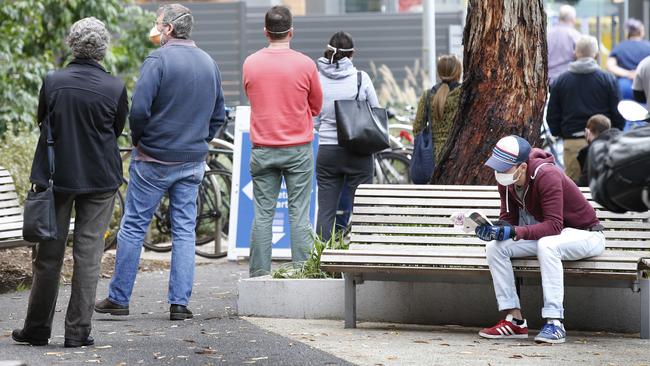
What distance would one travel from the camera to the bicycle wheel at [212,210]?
12.5 meters

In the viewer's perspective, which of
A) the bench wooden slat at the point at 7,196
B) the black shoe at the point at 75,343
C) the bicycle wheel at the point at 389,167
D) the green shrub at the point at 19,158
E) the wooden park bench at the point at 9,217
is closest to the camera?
the black shoe at the point at 75,343

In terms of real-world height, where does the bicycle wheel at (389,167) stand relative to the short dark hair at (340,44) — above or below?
below

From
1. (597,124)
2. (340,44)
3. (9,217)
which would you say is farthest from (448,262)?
(597,124)

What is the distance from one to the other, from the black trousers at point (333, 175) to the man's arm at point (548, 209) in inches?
121

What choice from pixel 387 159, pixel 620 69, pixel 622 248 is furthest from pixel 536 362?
pixel 620 69

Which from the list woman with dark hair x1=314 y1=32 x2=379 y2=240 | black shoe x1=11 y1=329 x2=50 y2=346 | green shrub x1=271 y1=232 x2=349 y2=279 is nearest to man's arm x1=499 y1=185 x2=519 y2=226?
green shrub x1=271 y1=232 x2=349 y2=279

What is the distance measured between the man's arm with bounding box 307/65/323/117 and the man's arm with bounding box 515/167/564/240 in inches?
85.6

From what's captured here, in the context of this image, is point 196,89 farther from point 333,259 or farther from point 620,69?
point 620,69

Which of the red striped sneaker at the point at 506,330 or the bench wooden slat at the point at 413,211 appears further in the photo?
the bench wooden slat at the point at 413,211

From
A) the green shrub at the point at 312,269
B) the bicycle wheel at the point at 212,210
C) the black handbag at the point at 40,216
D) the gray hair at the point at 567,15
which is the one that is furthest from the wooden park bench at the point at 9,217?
the gray hair at the point at 567,15

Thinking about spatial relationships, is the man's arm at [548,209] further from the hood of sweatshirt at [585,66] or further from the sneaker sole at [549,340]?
the hood of sweatshirt at [585,66]

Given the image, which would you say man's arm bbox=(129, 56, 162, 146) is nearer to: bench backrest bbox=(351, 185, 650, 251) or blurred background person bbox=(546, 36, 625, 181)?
bench backrest bbox=(351, 185, 650, 251)

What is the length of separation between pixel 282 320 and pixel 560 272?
5.95 feet

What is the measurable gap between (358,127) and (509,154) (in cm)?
282
